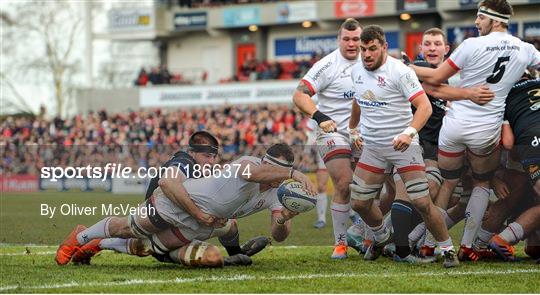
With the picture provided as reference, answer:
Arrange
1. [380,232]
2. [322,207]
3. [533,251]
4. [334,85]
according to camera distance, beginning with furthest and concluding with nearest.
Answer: [322,207] < [334,85] < [380,232] < [533,251]

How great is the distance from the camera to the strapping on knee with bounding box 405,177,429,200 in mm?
10383

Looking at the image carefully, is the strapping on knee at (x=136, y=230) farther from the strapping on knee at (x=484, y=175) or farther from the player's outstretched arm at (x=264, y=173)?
the strapping on knee at (x=484, y=175)

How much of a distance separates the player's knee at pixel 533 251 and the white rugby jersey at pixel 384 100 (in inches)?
66.9

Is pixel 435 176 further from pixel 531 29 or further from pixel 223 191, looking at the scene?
pixel 531 29

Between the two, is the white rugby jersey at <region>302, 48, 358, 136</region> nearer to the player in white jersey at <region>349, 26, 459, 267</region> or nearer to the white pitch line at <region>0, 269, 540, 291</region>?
the player in white jersey at <region>349, 26, 459, 267</region>

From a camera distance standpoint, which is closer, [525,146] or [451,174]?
[525,146]

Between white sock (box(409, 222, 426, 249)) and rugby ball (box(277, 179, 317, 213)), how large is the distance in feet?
4.93

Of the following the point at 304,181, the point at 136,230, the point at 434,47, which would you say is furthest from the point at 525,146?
the point at 136,230

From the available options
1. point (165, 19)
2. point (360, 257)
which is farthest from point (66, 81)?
point (360, 257)

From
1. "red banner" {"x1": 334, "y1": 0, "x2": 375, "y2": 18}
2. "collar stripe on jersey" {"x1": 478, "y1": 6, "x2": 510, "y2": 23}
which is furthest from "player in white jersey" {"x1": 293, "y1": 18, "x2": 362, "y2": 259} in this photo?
"red banner" {"x1": 334, "y1": 0, "x2": 375, "y2": 18}

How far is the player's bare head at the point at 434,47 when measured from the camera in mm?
11875

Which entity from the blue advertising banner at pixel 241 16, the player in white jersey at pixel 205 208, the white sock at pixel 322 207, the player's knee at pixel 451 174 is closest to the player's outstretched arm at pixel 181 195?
the player in white jersey at pixel 205 208

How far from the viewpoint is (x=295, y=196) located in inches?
395
